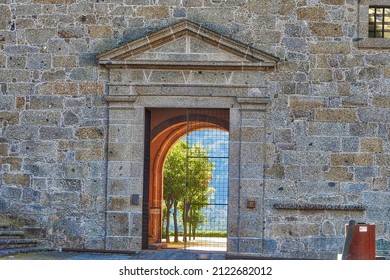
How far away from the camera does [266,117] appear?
16.3 m

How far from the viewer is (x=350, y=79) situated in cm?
1633

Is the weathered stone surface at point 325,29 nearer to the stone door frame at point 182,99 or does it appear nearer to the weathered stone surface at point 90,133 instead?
the stone door frame at point 182,99

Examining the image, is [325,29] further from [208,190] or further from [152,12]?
[208,190]

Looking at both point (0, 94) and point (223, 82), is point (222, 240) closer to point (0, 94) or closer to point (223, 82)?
point (223, 82)

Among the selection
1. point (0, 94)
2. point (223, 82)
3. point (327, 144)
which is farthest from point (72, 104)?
point (327, 144)

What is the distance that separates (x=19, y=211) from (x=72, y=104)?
2171 millimetres

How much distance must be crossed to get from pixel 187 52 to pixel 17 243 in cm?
451

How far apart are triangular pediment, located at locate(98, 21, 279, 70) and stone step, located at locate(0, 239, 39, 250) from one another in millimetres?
3458

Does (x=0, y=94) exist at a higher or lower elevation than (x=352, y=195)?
higher

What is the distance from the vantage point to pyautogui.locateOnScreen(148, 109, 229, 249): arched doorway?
57.8 ft

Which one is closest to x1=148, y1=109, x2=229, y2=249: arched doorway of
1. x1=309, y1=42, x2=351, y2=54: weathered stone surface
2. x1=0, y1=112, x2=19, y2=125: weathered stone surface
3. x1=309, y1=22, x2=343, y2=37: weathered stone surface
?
x1=309, y1=42, x2=351, y2=54: weathered stone surface

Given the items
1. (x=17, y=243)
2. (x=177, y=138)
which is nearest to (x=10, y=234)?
(x=17, y=243)

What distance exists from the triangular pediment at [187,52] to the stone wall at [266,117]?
0.89ft

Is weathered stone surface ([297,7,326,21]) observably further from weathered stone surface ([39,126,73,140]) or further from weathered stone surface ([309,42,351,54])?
weathered stone surface ([39,126,73,140])
